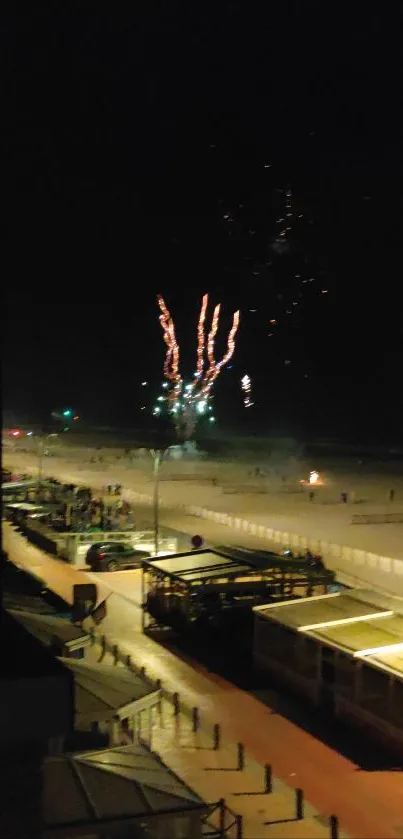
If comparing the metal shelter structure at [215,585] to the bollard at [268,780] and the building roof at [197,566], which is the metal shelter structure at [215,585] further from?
the bollard at [268,780]

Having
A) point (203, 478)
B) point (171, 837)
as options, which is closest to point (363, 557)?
point (171, 837)

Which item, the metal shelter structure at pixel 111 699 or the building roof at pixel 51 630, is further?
the building roof at pixel 51 630

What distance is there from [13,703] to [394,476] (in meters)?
41.6

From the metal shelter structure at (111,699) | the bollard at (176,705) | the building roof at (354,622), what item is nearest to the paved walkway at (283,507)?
the building roof at (354,622)

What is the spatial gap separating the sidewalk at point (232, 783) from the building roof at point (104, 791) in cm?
153

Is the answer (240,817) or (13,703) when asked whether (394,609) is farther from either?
(13,703)

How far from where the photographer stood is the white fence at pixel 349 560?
1738cm

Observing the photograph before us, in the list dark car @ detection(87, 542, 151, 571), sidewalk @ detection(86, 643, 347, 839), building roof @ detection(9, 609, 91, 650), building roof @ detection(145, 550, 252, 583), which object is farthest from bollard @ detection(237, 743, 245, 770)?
dark car @ detection(87, 542, 151, 571)

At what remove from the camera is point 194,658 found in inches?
491

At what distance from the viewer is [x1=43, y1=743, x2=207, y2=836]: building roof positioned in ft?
16.3

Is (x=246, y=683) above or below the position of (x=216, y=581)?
below

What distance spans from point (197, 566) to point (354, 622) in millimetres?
4103

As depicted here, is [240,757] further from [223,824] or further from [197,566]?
[197,566]

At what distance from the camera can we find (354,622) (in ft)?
36.3
